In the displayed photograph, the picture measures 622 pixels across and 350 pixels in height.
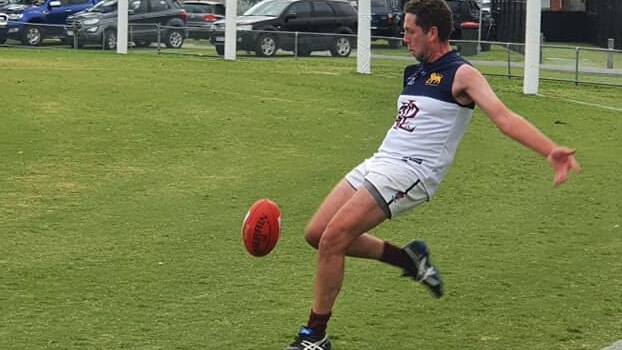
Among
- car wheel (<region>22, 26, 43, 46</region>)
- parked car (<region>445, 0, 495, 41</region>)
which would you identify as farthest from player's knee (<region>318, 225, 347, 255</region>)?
parked car (<region>445, 0, 495, 41</region>)

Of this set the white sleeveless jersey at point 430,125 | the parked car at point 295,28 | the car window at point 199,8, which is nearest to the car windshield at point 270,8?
the parked car at point 295,28

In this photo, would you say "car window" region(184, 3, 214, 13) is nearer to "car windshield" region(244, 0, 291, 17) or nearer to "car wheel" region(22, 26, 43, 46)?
"car windshield" region(244, 0, 291, 17)

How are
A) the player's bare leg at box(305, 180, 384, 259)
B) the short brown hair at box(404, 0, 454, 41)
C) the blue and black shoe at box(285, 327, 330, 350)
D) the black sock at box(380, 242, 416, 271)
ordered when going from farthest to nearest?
the black sock at box(380, 242, 416, 271)
the player's bare leg at box(305, 180, 384, 259)
the short brown hair at box(404, 0, 454, 41)
the blue and black shoe at box(285, 327, 330, 350)

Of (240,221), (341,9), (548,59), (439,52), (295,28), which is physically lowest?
(240,221)

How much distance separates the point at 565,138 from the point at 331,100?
4215 millimetres

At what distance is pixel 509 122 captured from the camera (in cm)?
607

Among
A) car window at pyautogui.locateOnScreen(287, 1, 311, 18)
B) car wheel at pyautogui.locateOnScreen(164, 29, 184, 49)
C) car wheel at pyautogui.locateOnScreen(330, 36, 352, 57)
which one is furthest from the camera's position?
car window at pyautogui.locateOnScreen(287, 1, 311, 18)

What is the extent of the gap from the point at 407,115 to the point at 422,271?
0.97 m

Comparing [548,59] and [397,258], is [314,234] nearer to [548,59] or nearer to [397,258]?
[397,258]

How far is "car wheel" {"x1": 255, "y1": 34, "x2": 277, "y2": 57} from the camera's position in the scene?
98.5 ft

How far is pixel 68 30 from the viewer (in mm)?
32500

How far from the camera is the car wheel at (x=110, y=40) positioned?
32.7 metres

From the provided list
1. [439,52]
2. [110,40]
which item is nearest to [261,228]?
[439,52]

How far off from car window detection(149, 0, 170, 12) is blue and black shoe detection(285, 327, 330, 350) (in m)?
31.8
